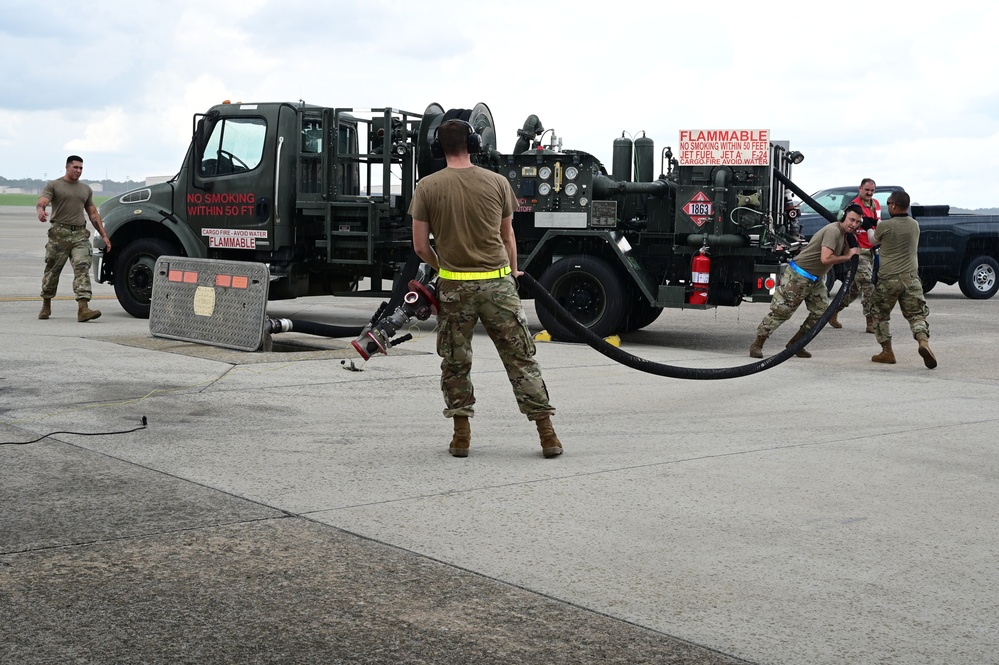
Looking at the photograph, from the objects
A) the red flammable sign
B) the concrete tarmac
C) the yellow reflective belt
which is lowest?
the concrete tarmac

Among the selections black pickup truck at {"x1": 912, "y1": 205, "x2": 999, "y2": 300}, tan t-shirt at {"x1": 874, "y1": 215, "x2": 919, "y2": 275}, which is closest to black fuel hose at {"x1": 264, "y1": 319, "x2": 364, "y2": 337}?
tan t-shirt at {"x1": 874, "y1": 215, "x2": 919, "y2": 275}

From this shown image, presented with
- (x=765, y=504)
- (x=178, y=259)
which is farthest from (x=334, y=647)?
(x=178, y=259)

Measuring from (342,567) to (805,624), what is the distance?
1.71 metres

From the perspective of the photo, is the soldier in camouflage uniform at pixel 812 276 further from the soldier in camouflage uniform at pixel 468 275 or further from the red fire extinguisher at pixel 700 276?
the soldier in camouflage uniform at pixel 468 275

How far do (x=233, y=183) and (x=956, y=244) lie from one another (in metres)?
13.1

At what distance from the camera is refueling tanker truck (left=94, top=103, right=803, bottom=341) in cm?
1253

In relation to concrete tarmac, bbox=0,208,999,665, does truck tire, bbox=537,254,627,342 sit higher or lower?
higher

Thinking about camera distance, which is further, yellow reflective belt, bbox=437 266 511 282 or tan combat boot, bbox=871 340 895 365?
tan combat boot, bbox=871 340 895 365

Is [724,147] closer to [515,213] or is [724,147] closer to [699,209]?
[699,209]

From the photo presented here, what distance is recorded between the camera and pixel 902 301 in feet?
37.8

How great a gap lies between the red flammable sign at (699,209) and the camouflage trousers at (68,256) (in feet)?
22.3

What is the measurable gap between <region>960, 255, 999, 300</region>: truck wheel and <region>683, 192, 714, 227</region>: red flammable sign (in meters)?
10.5

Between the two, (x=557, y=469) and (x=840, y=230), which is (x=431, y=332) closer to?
(x=840, y=230)

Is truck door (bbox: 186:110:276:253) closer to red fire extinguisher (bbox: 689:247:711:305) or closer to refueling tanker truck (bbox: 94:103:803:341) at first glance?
refueling tanker truck (bbox: 94:103:803:341)
